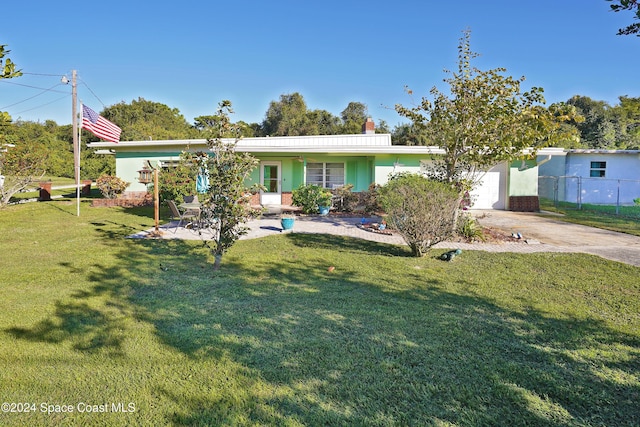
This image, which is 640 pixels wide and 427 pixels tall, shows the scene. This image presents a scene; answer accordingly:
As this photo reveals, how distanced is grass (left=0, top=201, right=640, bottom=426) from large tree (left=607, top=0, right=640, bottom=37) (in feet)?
7.95

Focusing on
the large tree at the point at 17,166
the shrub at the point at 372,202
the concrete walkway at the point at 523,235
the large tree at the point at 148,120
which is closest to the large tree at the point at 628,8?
the concrete walkway at the point at 523,235

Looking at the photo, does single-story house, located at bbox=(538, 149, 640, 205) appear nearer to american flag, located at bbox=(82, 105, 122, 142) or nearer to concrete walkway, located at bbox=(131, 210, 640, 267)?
concrete walkway, located at bbox=(131, 210, 640, 267)

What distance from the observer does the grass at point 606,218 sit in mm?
11891

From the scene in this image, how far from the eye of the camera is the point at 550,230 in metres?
11.5

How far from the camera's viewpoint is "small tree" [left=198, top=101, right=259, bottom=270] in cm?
619

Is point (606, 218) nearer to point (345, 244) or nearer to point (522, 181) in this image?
point (522, 181)

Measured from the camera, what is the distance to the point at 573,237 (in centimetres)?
1028

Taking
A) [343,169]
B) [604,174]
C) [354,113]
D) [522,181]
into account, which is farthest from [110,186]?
[354,113]

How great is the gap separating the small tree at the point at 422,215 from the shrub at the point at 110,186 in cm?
1490

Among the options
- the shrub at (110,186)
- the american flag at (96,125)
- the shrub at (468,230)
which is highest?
the american flag at (96,125)

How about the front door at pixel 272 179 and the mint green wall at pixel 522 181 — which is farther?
the front door at pixel 272 179

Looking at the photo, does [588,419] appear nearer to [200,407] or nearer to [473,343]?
[473,343]

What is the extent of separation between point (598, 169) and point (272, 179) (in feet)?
54.9

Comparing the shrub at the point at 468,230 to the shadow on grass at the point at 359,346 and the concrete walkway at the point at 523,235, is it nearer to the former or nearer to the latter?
the concrete walkway at the point at 523,235
